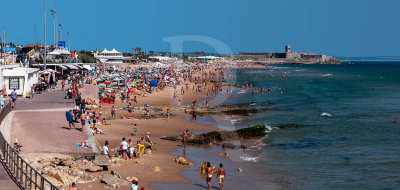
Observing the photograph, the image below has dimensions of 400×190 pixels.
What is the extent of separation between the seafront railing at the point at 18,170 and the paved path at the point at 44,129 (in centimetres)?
268

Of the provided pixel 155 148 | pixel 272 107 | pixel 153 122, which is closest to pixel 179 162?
pixel 155 148

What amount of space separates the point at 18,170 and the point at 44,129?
7.71 metres

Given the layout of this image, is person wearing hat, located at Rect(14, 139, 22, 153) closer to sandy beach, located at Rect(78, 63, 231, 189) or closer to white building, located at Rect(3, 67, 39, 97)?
sandy beach, located at Rect(78, 63, 231, 189)

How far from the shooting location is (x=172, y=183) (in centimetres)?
1650

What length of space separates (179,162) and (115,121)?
10.4 metres

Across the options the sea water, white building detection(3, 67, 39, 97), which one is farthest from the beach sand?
white building detection(3, 67, 39, 97)

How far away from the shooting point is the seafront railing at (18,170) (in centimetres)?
998

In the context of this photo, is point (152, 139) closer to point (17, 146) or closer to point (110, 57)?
point (17, 146)

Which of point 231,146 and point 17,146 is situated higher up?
point 17,146

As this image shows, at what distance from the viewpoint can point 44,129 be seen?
18.4 metres

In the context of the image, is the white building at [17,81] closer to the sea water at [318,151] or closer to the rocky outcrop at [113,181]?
the sea water at [318,151]

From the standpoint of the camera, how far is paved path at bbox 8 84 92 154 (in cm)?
1564

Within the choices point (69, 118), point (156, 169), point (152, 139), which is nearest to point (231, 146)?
point (152, 139)

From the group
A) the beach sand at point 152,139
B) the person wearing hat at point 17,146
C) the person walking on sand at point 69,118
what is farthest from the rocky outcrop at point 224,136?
the person wearing hat at point 17,146
